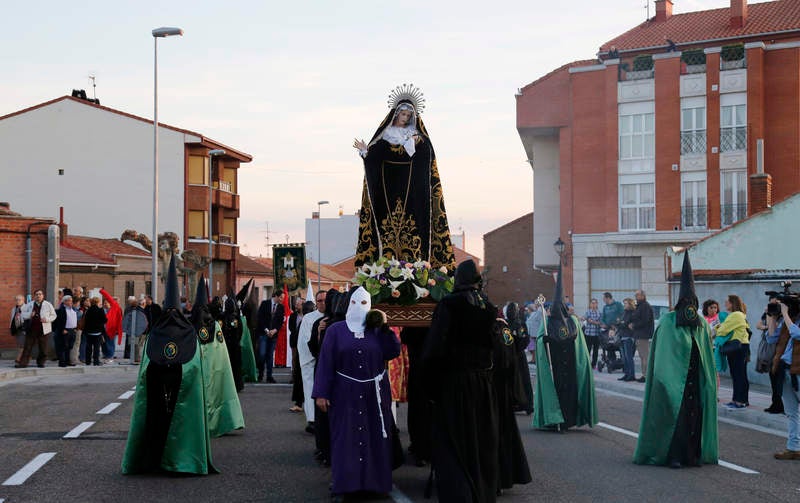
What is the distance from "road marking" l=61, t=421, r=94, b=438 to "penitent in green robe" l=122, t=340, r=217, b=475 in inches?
116

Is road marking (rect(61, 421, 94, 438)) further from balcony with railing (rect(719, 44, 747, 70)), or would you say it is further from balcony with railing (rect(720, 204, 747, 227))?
balcony with railing (rect(719, 44, 747, 70))

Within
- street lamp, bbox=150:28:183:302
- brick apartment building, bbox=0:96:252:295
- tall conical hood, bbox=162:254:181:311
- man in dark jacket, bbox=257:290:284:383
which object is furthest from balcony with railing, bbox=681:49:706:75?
tall conical hood, bbox=162:254:181:311

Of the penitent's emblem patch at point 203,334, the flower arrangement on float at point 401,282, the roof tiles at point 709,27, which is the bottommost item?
the penitent's emblem patch at point 203,334

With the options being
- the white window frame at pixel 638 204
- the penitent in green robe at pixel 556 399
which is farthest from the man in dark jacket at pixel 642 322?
the white window frame at pixel 638 204

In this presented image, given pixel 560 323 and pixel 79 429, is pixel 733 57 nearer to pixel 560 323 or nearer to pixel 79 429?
pixel 560 323

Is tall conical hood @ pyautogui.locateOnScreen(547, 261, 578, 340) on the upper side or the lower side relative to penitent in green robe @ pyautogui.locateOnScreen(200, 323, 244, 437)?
upper

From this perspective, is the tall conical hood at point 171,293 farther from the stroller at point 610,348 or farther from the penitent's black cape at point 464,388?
the stroller at point 610,348

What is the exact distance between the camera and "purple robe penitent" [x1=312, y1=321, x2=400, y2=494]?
8.46 m

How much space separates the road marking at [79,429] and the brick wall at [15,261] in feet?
56.3

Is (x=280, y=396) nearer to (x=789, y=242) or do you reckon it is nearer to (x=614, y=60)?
(x=789, y=242)

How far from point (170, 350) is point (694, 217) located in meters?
37.8

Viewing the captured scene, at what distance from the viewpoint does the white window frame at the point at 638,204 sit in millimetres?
45344

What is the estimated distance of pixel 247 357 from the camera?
20.7 metres

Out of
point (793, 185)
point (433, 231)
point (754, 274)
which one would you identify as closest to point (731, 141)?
point (793, 185)
